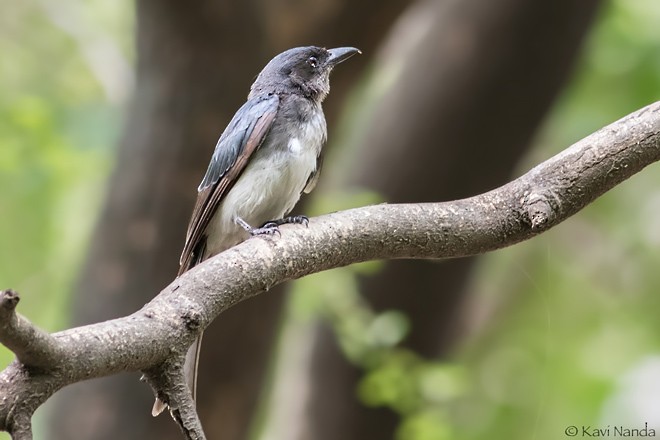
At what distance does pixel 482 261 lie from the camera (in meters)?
7.45

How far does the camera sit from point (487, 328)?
28.2 feet

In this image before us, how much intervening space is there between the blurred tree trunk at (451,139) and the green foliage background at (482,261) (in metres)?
0.31

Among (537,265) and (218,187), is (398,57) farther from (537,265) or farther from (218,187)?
(218,187)

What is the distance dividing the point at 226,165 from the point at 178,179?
127 centimetres

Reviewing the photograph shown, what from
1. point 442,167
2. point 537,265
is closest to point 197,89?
point 442,167

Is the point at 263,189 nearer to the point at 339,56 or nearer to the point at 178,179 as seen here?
the point at 339,56

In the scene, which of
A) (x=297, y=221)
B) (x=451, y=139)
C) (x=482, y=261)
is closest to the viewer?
(x=297, y=221)

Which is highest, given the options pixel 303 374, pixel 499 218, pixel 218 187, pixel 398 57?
pixel 398 57

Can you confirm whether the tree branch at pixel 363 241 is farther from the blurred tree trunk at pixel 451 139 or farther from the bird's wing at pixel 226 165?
the blurred tree trunk at pixel 451 139

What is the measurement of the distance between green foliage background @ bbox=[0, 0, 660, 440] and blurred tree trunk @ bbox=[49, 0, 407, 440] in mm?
568

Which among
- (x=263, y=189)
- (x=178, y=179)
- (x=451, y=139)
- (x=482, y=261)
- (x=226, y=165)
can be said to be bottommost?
(x=263, y=189)

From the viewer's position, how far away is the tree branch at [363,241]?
2402 millimetres

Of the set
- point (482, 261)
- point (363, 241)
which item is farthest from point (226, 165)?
point (482, 261)

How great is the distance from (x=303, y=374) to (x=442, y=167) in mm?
1863
